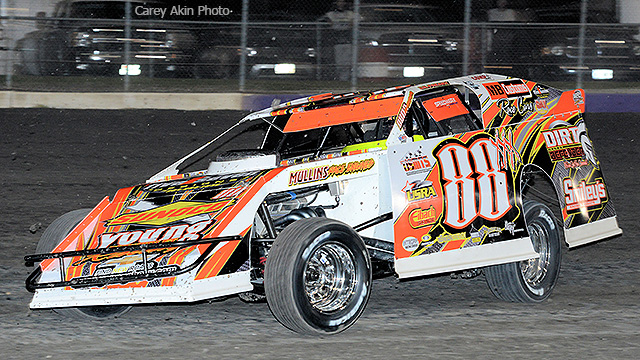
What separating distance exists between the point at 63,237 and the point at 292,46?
9502 millimetres

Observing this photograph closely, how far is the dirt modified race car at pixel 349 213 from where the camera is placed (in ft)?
18.5

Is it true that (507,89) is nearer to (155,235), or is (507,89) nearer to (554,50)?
(155,235)

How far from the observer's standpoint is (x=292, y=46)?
15445mm

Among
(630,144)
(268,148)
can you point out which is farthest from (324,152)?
(630,144)

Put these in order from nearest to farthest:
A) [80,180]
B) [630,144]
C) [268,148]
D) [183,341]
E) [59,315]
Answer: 1. [183,341]
2. [59,315]
3. [268,148]
4. [80,180]
5. [630,144]

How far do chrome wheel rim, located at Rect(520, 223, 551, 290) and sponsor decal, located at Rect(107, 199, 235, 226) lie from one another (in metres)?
2.32

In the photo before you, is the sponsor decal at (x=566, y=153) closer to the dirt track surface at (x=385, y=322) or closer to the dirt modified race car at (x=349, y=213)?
the dirt modified race car at (x=349, y=213)

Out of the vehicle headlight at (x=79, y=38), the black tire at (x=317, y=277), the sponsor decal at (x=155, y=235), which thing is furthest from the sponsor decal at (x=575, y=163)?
the vehicle headlight at (x=79, y=38)

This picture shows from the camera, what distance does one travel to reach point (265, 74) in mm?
15312

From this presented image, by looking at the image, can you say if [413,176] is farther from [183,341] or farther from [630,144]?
[630,144]

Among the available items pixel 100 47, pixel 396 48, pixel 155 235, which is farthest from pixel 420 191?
pixel 100 47

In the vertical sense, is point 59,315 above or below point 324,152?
below

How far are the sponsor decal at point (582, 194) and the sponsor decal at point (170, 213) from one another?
2.68 metres

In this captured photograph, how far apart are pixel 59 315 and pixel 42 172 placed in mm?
5446
